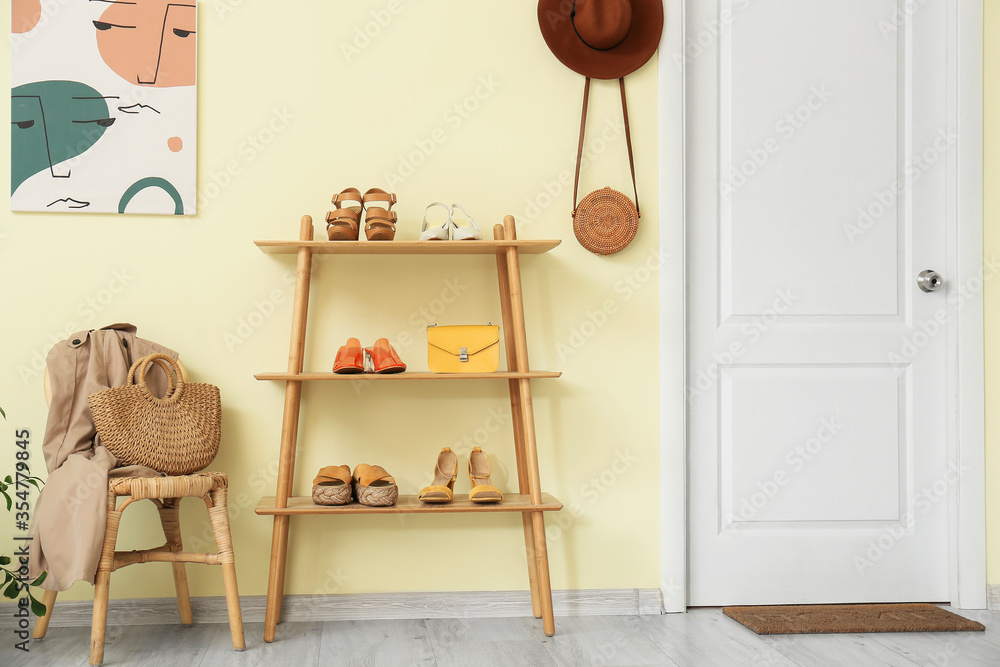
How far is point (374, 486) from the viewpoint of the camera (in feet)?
6.55

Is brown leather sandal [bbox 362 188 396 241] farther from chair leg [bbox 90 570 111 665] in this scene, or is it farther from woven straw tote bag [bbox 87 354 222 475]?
chair leg [bbox 90 570 111 665]

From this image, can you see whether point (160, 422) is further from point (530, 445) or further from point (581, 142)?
point (581, 142)

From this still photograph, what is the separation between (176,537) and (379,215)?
106 cm

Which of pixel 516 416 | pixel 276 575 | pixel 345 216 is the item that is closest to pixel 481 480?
pixel 516 416

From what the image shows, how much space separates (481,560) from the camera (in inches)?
86.0

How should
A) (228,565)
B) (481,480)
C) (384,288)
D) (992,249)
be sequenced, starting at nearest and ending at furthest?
(228,565) → (481,480) → (384,288) → (992,249)

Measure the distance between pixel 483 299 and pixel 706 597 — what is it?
1146 millimetres

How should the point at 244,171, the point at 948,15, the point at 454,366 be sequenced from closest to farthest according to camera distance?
the point at 454,366 → the point at 244,171 → the point at 948,15

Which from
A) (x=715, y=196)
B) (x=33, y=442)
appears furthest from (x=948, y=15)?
(x=33, y=442)

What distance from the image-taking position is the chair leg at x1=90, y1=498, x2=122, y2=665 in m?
1.73

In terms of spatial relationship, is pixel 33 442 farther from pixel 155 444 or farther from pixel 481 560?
pixel 481 560

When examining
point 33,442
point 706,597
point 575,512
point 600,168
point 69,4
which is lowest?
point 706,597

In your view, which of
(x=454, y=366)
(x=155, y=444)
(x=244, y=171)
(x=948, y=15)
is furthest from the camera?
(x=948, y=15)

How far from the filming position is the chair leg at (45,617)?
190 cm
